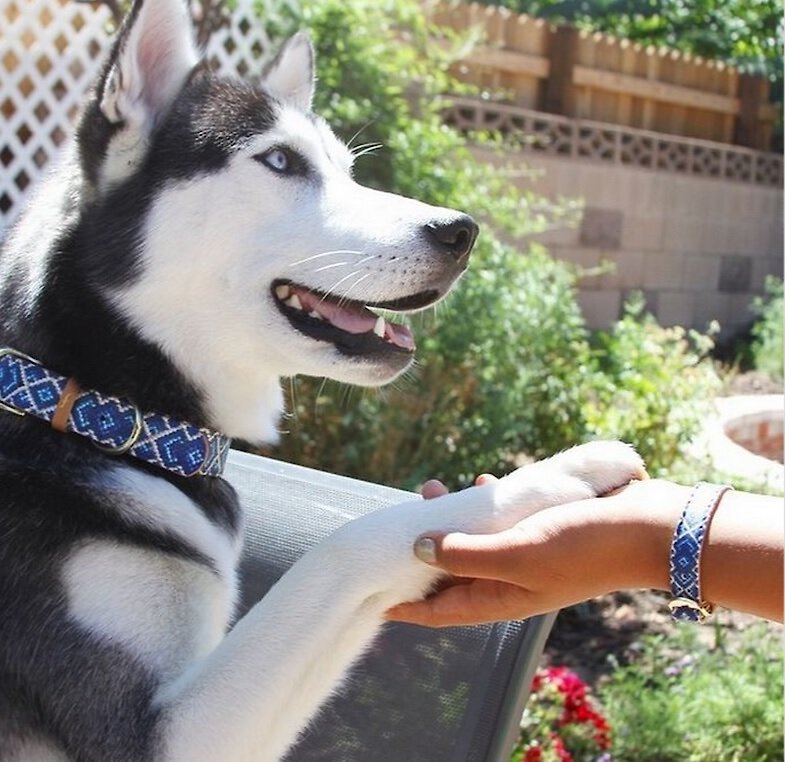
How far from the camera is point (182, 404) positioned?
164 cm

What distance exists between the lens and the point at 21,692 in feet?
4.53

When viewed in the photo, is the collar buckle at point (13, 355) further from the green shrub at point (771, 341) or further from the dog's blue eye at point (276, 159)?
the green shrub at point (771, 341)

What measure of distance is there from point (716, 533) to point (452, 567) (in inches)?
11.9

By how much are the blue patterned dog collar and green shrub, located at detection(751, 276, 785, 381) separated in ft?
19.3

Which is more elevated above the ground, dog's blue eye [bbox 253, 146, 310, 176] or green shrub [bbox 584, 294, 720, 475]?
dog's blue eye [bbox 253, 146, 310, 176]

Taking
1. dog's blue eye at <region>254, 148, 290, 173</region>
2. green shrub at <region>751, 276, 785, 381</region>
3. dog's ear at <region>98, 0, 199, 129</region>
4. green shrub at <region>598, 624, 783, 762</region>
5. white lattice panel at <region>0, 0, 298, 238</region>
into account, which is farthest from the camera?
green shrub at <region>751, 276, 785, 381</region>

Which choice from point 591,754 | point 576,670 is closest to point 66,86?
point 576,670

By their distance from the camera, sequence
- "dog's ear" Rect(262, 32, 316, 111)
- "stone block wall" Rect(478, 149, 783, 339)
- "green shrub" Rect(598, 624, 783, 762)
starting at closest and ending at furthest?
"dog's ear" Rect(262, 32, 316, 111) → "green shrub" Rect(598, 624, 783, 762) → "stone block wall" Rect(478, 149, 783, 339)

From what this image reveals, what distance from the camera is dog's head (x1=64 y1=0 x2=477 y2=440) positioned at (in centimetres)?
163

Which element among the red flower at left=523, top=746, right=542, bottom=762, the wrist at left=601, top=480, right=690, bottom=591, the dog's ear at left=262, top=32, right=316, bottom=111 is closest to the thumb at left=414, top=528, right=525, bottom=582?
the wrist at left=601, top=480, right=690, bottom=591

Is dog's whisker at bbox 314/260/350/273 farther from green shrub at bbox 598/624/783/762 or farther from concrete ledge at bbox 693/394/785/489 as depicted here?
concrete ledge at bbox 693/394/785/489

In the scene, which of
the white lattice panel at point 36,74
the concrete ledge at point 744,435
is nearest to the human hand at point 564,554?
the concrete ledge at point 744,435

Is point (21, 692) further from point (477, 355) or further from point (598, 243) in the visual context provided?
point (598, 243)

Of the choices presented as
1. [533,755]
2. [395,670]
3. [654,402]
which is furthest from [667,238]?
[395,670]
